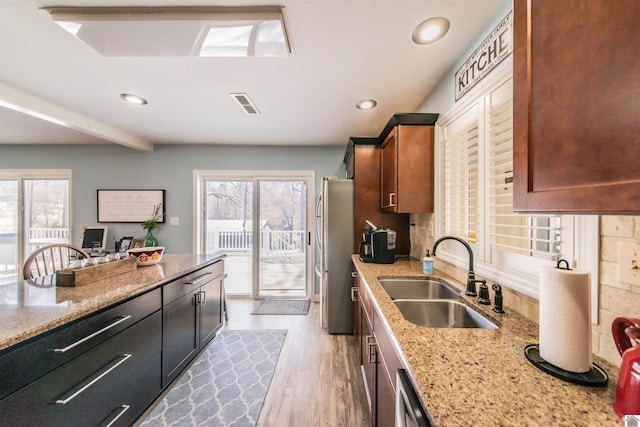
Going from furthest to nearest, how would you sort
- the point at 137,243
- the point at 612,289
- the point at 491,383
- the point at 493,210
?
the point at 137,243 → the point at 493,210 → the point at 612,289 → the point at 491,383

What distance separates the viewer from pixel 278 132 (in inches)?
126

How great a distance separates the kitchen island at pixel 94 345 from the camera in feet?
3.09

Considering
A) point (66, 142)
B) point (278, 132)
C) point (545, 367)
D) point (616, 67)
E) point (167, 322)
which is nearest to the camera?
point (616, 67)

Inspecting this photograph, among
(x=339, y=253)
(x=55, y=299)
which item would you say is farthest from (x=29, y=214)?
(x=339, y=253)

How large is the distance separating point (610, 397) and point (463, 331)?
0.40 metres

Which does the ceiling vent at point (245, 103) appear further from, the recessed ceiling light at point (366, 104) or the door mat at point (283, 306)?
the door mat at point (283, 306)

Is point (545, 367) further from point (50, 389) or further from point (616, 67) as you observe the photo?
point (50, 389)

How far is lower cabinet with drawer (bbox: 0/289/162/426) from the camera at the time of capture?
96cm

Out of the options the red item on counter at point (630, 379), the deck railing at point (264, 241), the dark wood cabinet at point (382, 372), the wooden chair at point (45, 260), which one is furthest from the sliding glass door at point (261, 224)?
the red item on counter at point (630, 379)

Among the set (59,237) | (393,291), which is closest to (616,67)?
(393,291)

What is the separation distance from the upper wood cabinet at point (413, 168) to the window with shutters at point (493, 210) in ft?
0.32

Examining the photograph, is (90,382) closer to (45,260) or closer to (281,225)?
(45,260)

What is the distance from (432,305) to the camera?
4.75 feet

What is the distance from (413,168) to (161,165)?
12.3ft
